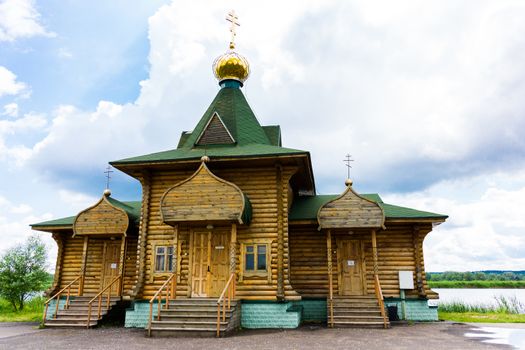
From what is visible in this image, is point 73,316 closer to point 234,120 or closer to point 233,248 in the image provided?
point 233,248

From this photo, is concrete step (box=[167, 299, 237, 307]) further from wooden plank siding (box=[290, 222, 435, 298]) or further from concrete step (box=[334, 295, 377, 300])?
wooden plank siding (box=[290, 222, 435, 298])

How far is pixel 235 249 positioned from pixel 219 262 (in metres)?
0.97

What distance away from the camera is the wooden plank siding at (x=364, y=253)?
1441 centimetres

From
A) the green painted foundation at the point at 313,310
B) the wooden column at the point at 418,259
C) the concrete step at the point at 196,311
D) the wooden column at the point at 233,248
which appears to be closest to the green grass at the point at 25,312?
the concrete step at the point at 196,311

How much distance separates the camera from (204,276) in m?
12.9

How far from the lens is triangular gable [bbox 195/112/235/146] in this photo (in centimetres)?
1472

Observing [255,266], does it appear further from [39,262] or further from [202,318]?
[39,262]

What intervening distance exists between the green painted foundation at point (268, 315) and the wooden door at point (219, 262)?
1.02m

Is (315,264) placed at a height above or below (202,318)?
above

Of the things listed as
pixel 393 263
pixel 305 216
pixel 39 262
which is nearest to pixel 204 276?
pixel 305 216

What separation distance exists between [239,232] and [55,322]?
6.01 m

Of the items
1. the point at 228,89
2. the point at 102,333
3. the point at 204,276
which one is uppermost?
the point at 228,89

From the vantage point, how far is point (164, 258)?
13.5 m

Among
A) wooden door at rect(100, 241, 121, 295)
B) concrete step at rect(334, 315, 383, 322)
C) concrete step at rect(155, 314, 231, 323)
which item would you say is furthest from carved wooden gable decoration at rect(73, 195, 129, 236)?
concrete step at rect(334, 315, 383, 322)
